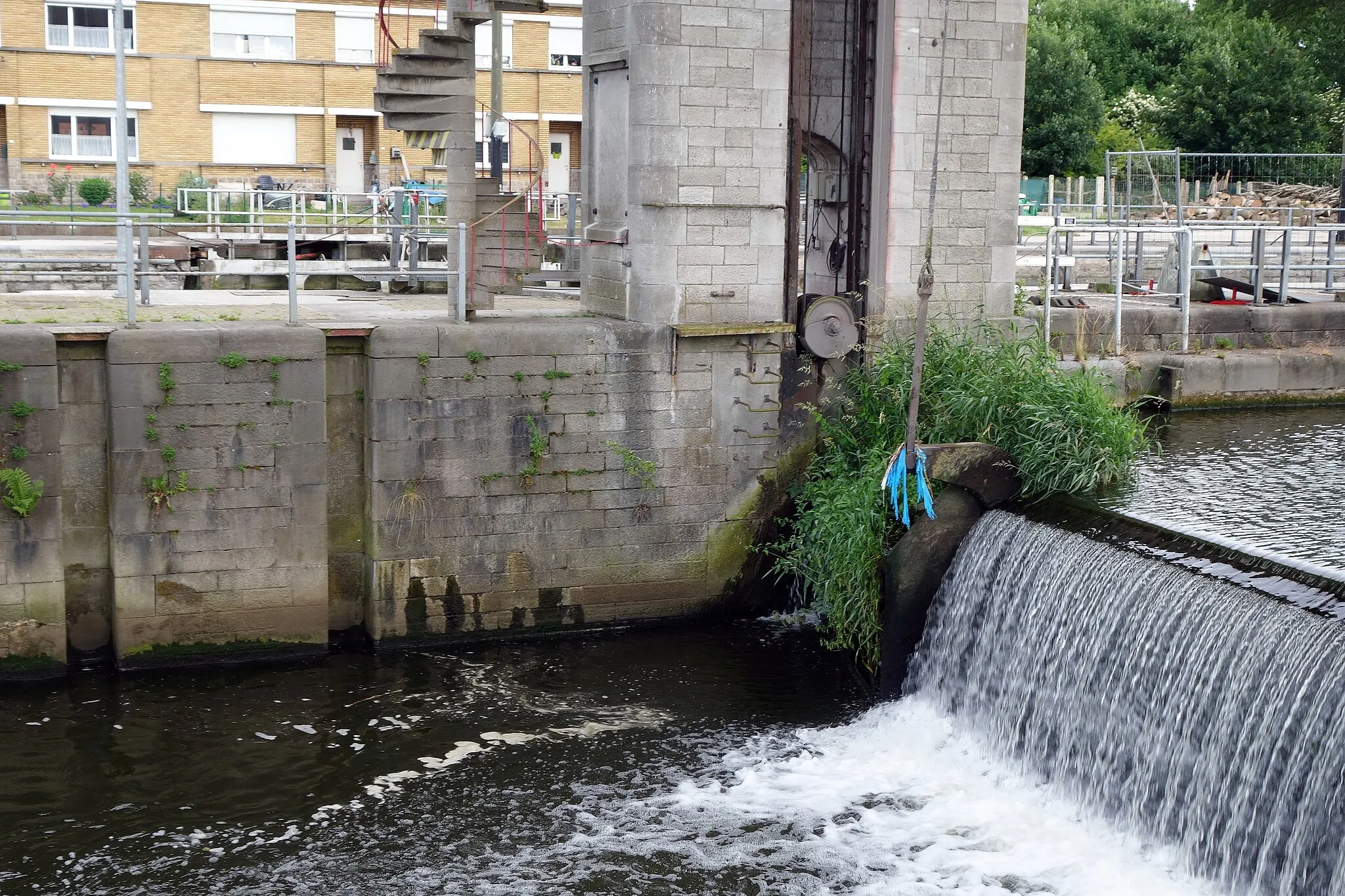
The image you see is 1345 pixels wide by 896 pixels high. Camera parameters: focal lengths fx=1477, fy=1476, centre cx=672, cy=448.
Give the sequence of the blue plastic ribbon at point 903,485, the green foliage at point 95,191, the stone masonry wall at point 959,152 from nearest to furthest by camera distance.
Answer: the blue plastic ribbon at point 903,485 → the stone masonry wall at point 959,152 → the green foliage at point 95,191

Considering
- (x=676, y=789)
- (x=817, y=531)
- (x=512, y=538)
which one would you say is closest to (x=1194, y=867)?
(x=676, y=789)

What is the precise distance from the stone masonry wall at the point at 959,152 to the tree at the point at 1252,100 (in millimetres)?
29208

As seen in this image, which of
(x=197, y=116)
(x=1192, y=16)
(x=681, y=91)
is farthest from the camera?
(x=1192, y=16)

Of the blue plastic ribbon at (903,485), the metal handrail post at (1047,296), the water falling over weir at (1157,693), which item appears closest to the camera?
the water falling over weir at (1157,693)

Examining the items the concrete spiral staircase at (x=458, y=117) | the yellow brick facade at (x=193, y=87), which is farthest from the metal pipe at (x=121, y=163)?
the yellow brick facade at (x=193, y=87)

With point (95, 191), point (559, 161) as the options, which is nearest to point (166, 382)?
point (95, 191)

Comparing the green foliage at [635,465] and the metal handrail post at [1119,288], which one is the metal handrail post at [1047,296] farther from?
the green foliage at [635,465]

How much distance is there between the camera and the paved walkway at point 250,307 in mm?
12297

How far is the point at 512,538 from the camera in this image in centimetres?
1226

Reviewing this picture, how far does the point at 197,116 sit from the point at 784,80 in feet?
103

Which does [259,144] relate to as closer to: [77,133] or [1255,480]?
[77,133]

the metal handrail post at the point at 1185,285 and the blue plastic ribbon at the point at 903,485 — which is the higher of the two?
the metal handrail post at the point at 1185,285

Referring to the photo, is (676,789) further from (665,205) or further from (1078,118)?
(1078,118)

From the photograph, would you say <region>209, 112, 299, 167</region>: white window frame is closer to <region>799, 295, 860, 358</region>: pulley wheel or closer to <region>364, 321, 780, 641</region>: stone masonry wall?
<region>364, 321, 780, 641</region>: stone masonry wall
